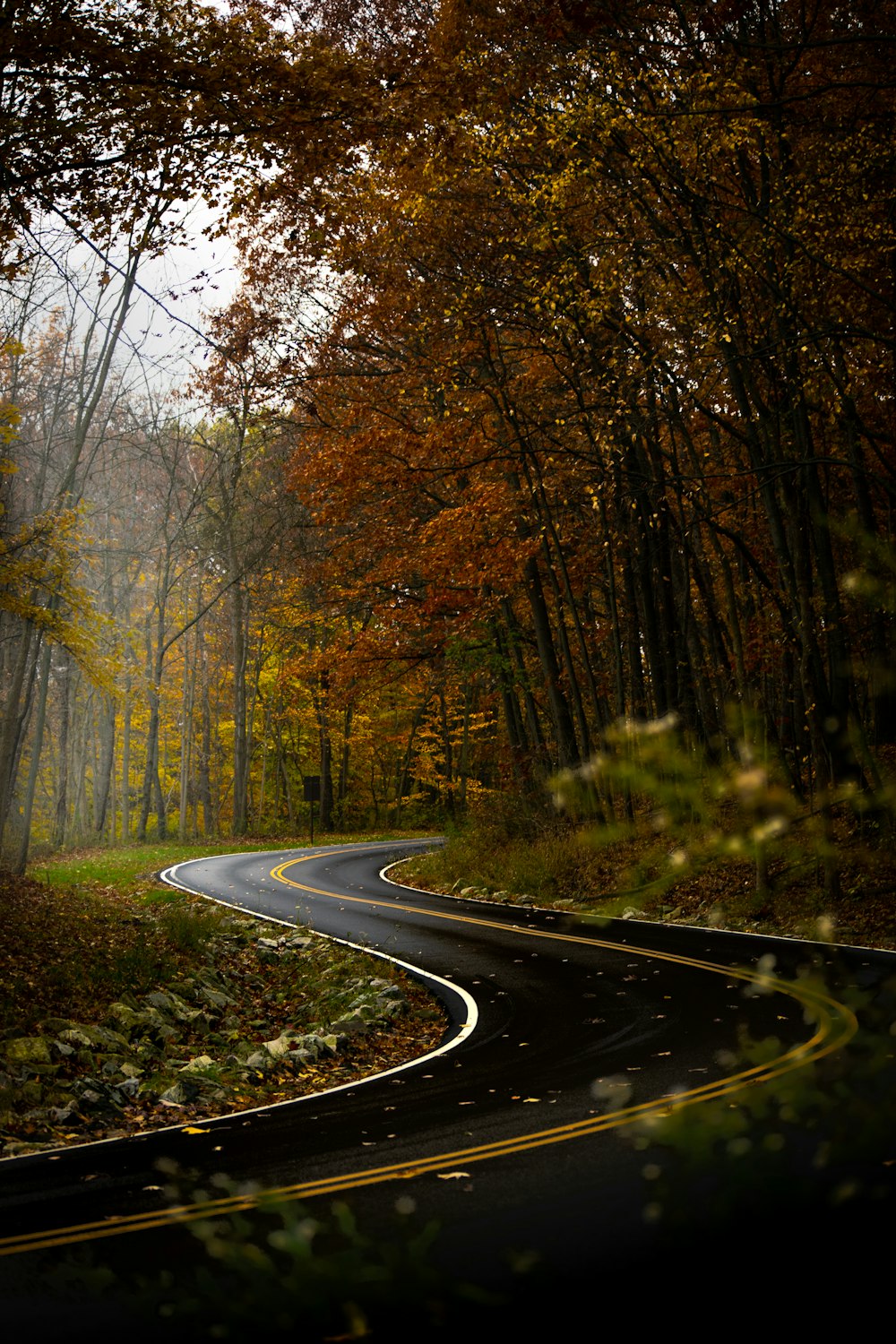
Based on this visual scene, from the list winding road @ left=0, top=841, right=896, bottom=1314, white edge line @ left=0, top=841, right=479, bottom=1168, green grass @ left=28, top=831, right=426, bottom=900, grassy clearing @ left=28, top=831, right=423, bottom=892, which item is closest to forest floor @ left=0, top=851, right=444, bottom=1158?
→ white edge line @ left=0, top=841, right=479, bottom=1168

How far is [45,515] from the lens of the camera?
59.7ft

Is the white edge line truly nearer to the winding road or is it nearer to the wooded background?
the winding road

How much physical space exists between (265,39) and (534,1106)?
8.47 metres

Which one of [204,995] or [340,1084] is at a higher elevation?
[204,995]

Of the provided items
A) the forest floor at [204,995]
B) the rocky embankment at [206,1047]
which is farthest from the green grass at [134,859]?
the rocky embankment at [206,1047]

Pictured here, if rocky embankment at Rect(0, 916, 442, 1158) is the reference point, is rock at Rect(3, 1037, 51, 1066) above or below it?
above

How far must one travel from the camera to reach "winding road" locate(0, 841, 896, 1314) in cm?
162

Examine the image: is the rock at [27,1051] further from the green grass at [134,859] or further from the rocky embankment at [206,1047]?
the green grass at [134,859]

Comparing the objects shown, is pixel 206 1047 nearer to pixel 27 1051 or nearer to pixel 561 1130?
pixel 27 1051

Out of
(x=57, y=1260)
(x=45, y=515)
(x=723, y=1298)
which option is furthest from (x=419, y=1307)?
(x=45, y=515)

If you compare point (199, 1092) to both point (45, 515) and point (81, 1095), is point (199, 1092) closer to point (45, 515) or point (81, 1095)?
point (81, 1095)

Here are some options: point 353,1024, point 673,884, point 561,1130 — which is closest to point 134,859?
point 353,1024

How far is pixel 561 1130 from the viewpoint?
6.35m

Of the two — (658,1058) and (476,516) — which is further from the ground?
(476,516)
